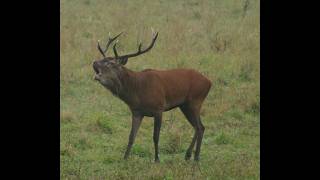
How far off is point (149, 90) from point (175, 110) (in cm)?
255

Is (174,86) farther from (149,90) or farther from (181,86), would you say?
(149,90)

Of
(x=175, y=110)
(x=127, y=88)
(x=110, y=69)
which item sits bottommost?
(x=175, y=110)

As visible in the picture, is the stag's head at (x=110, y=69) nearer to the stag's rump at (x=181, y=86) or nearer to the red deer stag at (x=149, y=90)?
the red deer stag at (x=149, y=90)

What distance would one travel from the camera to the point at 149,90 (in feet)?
31.3

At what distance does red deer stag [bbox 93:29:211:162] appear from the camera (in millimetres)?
9391

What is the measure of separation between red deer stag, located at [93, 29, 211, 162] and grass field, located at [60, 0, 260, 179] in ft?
1.37

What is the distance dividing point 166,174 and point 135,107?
1292mm

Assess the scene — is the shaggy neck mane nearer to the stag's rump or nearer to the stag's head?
the stag's head

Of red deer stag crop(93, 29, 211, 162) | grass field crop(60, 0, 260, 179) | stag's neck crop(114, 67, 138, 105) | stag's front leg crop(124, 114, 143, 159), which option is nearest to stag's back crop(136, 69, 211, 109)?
red deer stag crop(93, 29, 211, 162)

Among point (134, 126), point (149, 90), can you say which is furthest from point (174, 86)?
point (134, 126)
